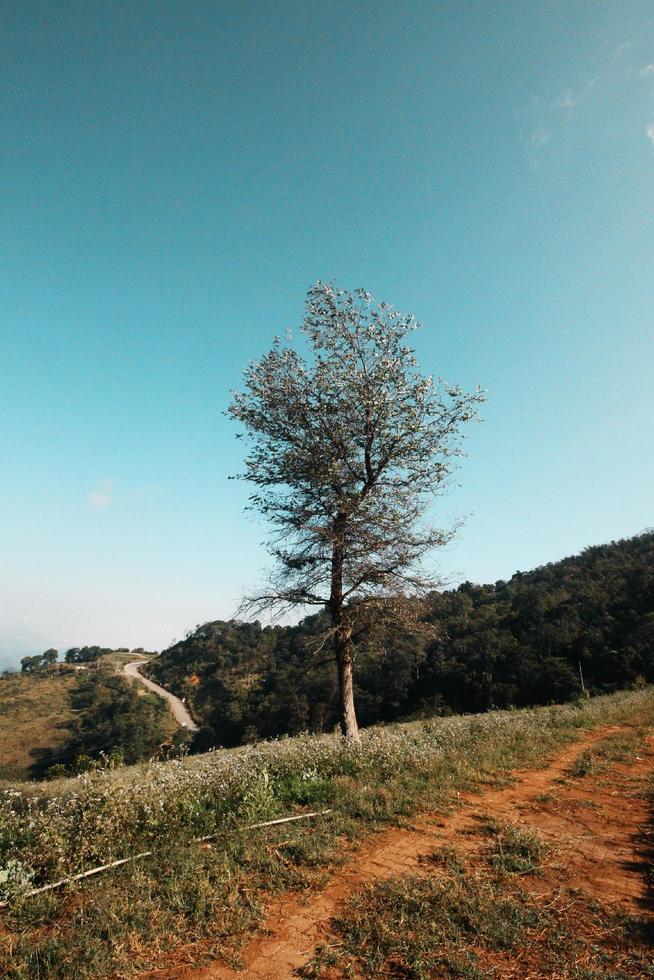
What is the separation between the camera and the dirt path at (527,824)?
3.83 meters

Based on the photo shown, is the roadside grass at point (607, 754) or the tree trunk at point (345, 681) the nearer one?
the roadside grass at point (607, 754)

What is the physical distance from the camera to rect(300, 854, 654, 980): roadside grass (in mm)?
3369

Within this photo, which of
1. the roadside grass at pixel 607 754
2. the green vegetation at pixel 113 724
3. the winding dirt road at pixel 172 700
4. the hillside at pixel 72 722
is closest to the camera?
the roadside grass at pixel 607 754

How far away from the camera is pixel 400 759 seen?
9141mm

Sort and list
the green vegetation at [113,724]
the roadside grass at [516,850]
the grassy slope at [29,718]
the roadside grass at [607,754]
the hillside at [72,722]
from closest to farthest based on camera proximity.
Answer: the roadside grass at [516,850] < the roadside grass at [607,754] < the green vegetation at [113,724] < the hillside at [72,722] < the grassy slope at [29,718]

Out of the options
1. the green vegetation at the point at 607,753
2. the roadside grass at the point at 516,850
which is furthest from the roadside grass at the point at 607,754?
the roadside grass at the point at 516,850

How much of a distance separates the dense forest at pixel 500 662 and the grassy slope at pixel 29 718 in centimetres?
2029

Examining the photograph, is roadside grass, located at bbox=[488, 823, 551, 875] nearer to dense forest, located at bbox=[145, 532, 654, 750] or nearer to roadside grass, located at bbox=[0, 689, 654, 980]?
roadside grass, located at bbox=[0, 689, 654, 980]

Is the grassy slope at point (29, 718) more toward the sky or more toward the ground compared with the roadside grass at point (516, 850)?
more toward the ground

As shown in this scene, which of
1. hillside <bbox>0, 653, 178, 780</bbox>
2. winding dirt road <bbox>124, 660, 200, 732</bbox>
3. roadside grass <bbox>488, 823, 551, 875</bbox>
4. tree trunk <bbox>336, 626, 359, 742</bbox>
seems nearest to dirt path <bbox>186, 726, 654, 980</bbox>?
roadside grass <bbox>488, 823, 551, 875</bbox>

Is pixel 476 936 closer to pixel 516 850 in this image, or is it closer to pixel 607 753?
pixel 516 850

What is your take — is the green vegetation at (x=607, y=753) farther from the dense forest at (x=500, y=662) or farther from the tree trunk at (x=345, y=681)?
the dense forest at (x=500, y=662)

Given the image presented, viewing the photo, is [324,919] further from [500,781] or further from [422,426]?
[422,426]

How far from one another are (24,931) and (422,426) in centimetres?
1182
